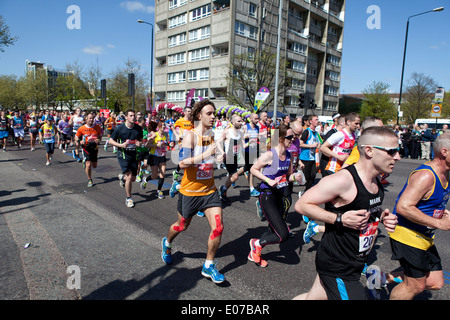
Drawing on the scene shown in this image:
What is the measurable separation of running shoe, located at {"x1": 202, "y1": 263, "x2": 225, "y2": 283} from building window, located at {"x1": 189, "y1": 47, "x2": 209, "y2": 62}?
43.8 meters

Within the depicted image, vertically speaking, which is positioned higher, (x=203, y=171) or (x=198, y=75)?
(x=198, y=75)

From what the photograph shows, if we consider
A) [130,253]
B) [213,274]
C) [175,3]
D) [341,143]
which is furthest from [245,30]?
[213,274]

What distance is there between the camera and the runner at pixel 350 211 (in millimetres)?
Answer: 2189

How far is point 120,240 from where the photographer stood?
468 cm

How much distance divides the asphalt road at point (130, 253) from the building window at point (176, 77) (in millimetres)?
43672

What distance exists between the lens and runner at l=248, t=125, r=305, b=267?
13.0 feet

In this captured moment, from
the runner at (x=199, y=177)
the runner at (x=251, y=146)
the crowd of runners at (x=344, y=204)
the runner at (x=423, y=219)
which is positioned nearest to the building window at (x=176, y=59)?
the runner at (x=251, y=146)

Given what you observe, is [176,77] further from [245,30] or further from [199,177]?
[199,177]

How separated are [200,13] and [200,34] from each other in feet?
10.6

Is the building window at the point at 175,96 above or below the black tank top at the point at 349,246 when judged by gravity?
above

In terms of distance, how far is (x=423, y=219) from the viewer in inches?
102

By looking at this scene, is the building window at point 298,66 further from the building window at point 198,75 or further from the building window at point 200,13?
the building window at point 200,13

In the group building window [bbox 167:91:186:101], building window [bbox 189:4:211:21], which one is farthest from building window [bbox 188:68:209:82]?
building window [bbox 189:4:211:21]

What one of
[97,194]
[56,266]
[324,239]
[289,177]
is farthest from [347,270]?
[97,194]
